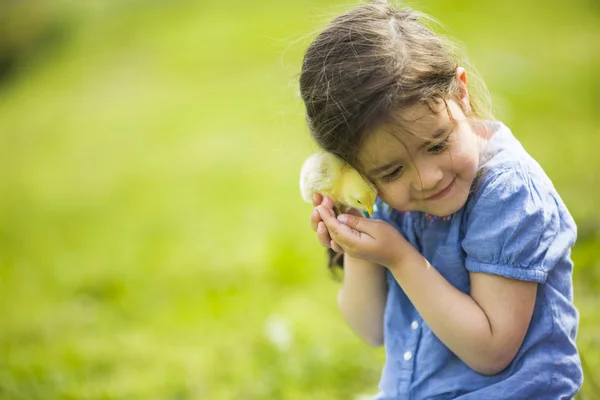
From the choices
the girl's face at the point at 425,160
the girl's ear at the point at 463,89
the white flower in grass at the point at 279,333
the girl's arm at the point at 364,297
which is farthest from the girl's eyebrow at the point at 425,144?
the white flower in grass at the point at 279,333

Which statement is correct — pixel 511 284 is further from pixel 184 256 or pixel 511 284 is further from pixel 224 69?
pixel 224 69

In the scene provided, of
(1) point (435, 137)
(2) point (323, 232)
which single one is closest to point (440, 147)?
(1) point (435, 137)

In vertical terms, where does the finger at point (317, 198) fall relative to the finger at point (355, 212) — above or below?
above

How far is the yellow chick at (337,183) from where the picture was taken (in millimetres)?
1836

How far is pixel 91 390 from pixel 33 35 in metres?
8.99

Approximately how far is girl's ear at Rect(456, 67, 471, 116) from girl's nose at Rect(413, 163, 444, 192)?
201 millimetres

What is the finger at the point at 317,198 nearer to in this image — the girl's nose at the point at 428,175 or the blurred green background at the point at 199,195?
the blurred green background at the point at 199,195

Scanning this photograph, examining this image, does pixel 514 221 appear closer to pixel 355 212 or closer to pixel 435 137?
pixel 435 137

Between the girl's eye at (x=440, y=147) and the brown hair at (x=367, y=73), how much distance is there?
92 millimetres

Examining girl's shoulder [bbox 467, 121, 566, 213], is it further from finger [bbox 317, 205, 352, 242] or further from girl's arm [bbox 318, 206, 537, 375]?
finger [bbox 317, 205, 352, 242]

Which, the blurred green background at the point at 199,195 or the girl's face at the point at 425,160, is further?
the blurred green background at the point at 199,195

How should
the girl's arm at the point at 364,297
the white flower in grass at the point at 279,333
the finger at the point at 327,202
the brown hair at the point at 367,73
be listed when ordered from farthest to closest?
1. the white flower in grass at the point at 279,333
2. the girl's arm at the point at 364,297
3. the finger at the point at 327,202
4. the brown hair at the point at 367,73

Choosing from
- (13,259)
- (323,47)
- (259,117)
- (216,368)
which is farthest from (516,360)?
(259,117)

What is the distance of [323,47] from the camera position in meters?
1.78
